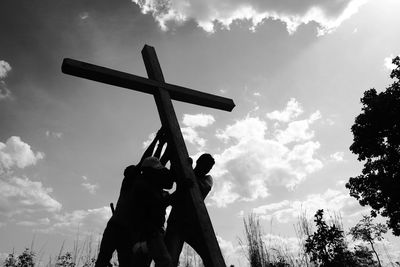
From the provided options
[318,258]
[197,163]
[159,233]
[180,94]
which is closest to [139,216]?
[159,233]

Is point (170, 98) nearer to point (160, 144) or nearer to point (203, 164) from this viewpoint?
point (160, 144)

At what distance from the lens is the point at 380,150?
48.1 ft

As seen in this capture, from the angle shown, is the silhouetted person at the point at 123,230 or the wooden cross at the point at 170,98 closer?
the wooden cross at the point at 170,98

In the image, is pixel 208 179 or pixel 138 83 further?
pixel 138 83

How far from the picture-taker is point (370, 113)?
14.8m

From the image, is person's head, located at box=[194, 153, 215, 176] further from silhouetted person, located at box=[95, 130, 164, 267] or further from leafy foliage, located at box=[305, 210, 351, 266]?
leafy foliage, located at box=[305, 210, 351, 266]

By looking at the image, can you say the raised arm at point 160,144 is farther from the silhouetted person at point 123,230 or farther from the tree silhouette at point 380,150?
the tree silhouette at point 380,150

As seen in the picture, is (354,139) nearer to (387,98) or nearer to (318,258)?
(387,98)

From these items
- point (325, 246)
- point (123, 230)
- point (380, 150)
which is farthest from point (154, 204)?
point (380, 150)

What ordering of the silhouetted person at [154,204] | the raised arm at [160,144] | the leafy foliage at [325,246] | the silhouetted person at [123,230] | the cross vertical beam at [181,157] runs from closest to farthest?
the cross vertical beam at [181,157], the silhouetted person at [154,204], the silhouetted person at [123,230], the raised arm at [160,144], the leafy foliage at [325,246]

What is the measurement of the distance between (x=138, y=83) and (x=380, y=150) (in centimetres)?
1468

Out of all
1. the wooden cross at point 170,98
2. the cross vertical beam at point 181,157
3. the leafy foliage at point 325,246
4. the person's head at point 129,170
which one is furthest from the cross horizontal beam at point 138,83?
the leafy foliage at point 325,246

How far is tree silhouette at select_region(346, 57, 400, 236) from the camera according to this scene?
13695mm

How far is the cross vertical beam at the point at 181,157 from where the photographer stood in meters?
2.35
